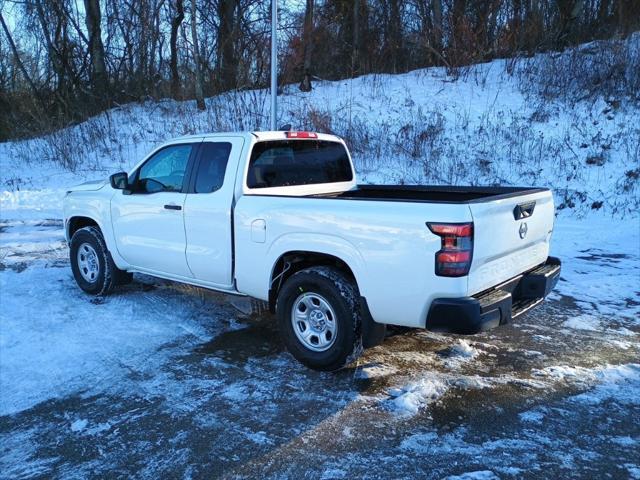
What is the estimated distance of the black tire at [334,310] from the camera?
3.96 m

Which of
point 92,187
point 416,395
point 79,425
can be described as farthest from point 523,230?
point 92,187

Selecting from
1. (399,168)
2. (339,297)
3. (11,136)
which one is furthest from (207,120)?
(339,297)

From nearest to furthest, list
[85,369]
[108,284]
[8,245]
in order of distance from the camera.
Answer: [85,369] < [108,284] < [8,245]

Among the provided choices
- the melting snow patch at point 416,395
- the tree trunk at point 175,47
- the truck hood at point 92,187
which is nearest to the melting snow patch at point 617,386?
the melting snow patch at point 416,395

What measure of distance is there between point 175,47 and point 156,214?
19.0 m

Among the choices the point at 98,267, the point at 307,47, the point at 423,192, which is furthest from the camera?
the point at 307,47

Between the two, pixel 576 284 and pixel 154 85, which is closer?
pixel 576 284

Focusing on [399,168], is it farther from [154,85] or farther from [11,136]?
[11,136]

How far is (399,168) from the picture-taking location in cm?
1335

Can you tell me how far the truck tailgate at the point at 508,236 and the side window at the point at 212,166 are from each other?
2.39 m

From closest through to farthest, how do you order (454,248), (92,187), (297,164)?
(454,248)
(297,164)
(92,187)

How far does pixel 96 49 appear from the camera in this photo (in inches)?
890

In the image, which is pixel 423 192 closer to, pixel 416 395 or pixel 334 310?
pixel 334 310

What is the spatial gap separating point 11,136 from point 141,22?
7.17 m
